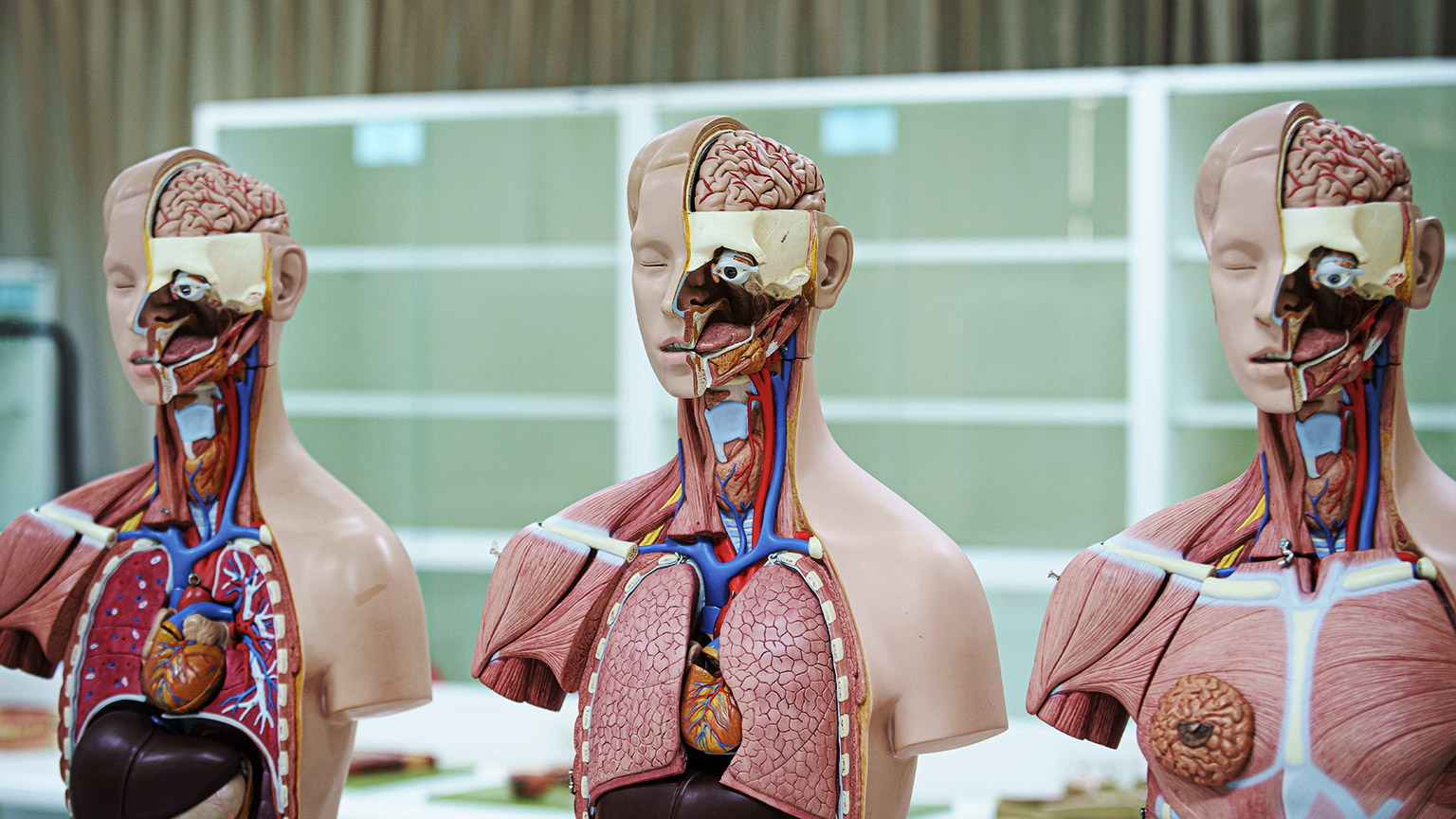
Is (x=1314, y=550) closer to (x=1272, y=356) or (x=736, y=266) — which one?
(x=1272, y=356)

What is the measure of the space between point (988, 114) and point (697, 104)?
0.64 metres

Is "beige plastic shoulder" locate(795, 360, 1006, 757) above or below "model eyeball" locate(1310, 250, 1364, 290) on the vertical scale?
below

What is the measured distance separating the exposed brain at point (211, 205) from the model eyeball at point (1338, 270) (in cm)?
112

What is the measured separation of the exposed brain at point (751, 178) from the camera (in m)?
1.27

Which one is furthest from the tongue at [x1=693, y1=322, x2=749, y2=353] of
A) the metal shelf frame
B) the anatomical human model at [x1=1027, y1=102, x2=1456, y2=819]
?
the metal shelf frame

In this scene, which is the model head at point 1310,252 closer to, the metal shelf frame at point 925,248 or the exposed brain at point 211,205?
the exposed brain at point 211,205

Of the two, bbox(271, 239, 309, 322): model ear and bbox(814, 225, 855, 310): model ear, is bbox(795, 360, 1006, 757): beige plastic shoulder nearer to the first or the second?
bbox(814, 225, 855, 310): model ear

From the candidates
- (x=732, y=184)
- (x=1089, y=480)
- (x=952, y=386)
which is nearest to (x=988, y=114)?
(x=952, y=386)

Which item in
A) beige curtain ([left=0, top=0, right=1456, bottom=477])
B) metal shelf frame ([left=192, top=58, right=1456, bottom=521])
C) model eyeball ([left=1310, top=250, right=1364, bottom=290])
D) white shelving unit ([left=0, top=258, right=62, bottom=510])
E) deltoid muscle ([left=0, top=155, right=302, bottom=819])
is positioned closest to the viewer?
model eyeball ([left=1310, top=250, right=1364, bottom=290])

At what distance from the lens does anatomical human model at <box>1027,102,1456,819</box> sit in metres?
Answer: 1.13

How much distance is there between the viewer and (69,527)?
1654 mm

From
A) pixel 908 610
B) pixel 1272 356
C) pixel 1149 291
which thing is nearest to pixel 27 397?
pixel 1149 291

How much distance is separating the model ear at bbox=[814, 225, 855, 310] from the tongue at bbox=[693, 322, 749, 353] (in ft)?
0.30

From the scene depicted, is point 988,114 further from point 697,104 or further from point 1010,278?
point 697,104
